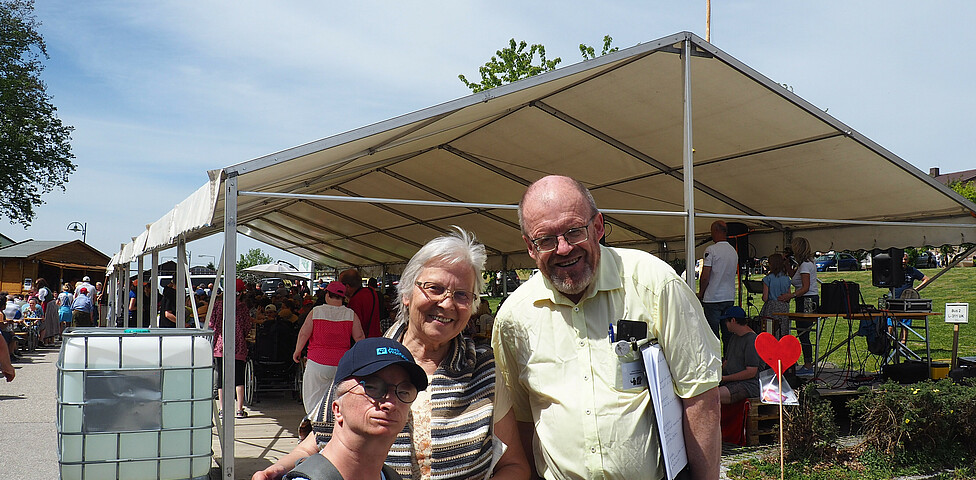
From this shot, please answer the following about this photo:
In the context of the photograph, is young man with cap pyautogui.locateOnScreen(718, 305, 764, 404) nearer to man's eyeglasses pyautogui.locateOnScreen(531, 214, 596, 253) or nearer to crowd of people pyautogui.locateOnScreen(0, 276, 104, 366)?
man's eyeglasses pyautogui.locateOnScreen(531, 214, 596, 253)

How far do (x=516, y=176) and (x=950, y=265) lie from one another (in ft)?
17.1

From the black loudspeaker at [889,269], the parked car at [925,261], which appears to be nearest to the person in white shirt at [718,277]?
the black loudspeaker at [889,269]

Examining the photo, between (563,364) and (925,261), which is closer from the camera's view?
(563,364)

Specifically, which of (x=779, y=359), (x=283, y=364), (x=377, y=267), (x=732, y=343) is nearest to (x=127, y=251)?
(x=283, y=364)

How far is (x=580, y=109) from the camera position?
6.88 metres

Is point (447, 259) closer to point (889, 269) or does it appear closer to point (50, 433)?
point (50, 433)

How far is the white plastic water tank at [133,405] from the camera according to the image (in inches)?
163

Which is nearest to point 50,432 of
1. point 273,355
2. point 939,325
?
point 273,355

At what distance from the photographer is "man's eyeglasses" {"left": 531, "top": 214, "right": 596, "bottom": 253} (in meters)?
2.00

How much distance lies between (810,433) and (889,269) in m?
4.16

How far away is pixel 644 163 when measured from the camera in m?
8.02

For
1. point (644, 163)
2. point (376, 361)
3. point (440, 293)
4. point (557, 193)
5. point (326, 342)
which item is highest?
point (644, 163)

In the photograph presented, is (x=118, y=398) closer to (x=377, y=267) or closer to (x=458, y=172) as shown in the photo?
(x=458, y=172)

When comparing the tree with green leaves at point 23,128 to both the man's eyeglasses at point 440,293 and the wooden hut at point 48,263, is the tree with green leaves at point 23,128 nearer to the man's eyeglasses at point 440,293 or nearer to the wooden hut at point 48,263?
the wooden hut at point 48,263
